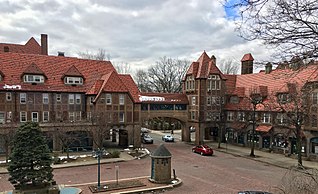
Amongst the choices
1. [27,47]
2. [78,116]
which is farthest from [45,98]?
[27,47]

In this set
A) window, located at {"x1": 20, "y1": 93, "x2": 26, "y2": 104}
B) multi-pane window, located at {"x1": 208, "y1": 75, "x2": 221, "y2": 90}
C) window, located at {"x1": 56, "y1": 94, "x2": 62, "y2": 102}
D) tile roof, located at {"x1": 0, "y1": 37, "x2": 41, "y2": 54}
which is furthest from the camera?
tile roof, located at {"x1": 0, "y1": 37, "x2": 41, "y2": 54}

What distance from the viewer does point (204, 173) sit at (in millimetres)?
24672

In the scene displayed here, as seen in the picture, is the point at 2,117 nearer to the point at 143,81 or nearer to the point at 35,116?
the point at 35,116

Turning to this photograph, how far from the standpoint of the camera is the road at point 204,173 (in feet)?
67.7

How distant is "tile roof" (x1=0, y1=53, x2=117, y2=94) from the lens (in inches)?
1344

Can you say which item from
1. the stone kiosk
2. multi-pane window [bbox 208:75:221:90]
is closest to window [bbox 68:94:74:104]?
the stone kiosk

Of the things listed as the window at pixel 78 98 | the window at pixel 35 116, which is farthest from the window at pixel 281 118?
the window at pixel 35 116

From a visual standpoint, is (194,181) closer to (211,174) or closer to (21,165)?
(211,174)

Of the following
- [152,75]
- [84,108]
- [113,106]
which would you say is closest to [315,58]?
[113,106]

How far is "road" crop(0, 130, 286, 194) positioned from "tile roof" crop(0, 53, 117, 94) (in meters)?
12.5

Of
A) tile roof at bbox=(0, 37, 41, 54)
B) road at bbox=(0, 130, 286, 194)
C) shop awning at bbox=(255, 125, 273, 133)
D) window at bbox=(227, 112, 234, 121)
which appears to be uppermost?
tile roof at bbox=(0, 37, 41, 54)

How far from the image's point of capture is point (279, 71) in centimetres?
659

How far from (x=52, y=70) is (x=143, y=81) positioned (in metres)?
45.1

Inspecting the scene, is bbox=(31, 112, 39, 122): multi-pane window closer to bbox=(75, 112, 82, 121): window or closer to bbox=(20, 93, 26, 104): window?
bbox=(20, 93, 26, 104): window
